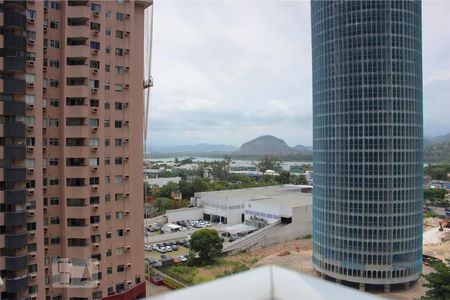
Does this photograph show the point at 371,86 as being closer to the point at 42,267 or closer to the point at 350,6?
the point at 350,6

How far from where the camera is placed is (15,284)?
6215 mm

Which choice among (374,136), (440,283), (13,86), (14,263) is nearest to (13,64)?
(13,86)

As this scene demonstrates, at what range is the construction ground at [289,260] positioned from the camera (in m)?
11.5

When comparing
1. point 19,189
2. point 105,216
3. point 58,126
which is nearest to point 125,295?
point 105,216

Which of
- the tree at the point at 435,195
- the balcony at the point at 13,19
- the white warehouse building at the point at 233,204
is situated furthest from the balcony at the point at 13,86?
the tree at the point at 435,195

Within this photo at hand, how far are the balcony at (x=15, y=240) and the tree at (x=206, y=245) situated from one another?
303 inches

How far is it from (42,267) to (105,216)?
1281mm

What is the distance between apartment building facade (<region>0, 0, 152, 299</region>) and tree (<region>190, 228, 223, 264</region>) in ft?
18.8

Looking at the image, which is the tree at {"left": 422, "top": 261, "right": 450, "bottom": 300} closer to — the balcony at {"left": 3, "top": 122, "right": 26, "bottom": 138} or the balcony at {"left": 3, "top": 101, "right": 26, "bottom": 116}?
the balcony at {"left": 3, "top": 122, "right": 26, "bottom": 138}

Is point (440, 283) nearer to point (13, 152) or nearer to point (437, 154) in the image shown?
point (13, 152)

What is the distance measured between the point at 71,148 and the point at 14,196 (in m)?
1.17

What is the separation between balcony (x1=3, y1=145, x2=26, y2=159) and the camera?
6.09m

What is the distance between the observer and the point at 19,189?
6.19m

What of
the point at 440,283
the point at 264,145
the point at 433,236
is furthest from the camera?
the point at 264,145
